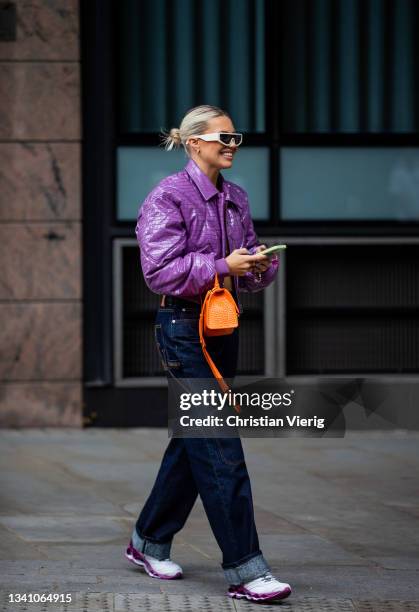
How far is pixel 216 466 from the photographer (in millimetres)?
5418

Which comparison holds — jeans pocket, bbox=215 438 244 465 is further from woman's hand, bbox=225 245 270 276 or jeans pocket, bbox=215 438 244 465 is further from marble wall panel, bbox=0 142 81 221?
marble wall panel, bbox=0 142 81 221

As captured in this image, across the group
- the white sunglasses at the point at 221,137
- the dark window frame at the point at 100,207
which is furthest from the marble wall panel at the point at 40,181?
the white sunglasses at the point at 221,137

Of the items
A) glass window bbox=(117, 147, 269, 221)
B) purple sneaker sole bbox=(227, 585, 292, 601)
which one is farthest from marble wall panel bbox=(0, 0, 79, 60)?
purple sneaker sole bbox=(227, 585, 292, 601)

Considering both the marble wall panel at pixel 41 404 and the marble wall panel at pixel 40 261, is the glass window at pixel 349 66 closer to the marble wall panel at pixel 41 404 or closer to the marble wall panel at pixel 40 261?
the marble wall panel at pixel 40 261

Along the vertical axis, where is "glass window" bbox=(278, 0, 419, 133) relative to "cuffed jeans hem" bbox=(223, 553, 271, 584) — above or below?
above

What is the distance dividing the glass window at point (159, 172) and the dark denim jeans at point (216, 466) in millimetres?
5105

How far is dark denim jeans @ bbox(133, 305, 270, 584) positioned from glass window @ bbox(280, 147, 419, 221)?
5.25m

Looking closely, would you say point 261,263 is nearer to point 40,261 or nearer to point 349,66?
point 40,261

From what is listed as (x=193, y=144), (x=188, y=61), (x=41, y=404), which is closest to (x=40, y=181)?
(x=188, y=61)

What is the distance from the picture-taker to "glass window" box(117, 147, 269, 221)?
34.9ft

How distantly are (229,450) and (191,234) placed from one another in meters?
0.85

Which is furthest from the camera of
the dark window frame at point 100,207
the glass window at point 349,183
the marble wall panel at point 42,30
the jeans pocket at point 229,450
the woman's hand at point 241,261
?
the glass window at point 349,183

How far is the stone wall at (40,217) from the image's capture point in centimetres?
1032

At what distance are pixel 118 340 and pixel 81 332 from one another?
0.93 feet
